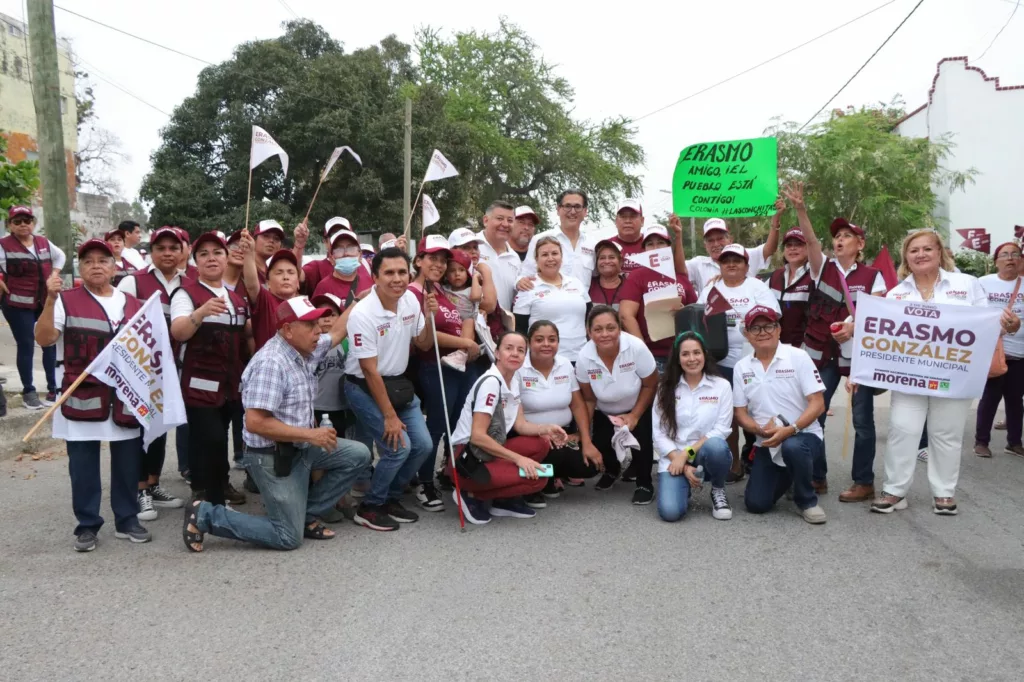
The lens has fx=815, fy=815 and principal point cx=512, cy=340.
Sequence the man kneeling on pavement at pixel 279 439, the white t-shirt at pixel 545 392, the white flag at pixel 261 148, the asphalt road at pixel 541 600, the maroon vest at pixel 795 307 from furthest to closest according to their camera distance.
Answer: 1. the white flag at pixel 261 148
2. the maroon vest at pixel 795 307
3. the white t-shirt at pixel 545 392
4. the man kneeling on pavement at pixel 279 439
5. the asphalt road at pixel 541 600

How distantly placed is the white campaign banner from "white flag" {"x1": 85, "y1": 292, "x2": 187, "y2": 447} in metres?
4.74

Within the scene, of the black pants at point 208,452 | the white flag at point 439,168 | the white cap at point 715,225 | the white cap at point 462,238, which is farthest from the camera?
the white flag at point 439,168

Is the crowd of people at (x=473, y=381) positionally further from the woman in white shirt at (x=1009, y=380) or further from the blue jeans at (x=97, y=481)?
the woman in white shirt at (x=1009, y=380)

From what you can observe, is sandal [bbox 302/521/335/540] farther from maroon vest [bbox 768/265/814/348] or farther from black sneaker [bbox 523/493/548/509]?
maroon vest [bbox 768/265/814/348]

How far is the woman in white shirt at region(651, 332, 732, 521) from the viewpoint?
5641 millimetres

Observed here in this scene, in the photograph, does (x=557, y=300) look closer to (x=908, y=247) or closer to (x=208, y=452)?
(x=908, y=247)

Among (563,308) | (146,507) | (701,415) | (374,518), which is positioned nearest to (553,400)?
(563,308)

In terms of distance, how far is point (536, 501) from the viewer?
6082 mm

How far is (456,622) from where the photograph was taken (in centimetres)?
389

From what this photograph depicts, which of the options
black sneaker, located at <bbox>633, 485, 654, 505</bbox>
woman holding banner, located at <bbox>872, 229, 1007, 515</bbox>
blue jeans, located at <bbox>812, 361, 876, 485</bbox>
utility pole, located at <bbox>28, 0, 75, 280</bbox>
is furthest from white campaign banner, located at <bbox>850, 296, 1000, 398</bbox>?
utility pole, located at <bbox>28, 0, 75, 280</bbox>

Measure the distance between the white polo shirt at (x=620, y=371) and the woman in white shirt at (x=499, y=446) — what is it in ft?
1.87

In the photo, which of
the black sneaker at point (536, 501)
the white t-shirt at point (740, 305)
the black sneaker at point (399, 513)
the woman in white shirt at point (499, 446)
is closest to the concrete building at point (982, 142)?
the white t-shirt at point (740, 305)

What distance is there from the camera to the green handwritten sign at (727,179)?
7461 millimetres

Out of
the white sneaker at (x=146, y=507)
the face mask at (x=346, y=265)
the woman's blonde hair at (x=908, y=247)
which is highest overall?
the woman's blonde hair at (x=908, y=247)
